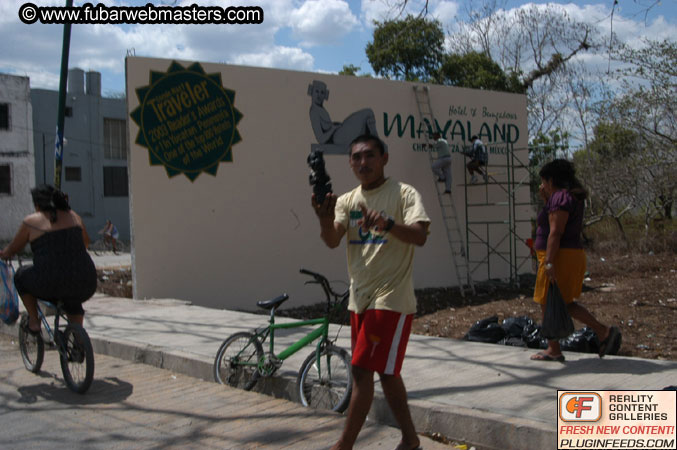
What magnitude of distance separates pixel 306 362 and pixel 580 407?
2.02m

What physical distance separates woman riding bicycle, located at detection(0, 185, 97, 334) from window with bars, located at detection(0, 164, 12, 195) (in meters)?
28.0

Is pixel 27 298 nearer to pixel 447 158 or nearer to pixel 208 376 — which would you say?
pixel 208 376

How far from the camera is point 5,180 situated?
1221 inches

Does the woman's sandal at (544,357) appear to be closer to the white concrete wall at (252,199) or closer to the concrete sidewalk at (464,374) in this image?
the concrete sidewalk at (464,374)

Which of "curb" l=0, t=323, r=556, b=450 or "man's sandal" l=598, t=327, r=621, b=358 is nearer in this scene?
"curb" l=0, t=323, r=556, b=450

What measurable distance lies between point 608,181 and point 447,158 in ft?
26.7

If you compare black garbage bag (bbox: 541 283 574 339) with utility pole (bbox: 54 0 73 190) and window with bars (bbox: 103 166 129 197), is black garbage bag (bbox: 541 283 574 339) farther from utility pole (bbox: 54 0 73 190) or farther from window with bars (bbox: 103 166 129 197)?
window with bars (bbox: 103 166 129 197)

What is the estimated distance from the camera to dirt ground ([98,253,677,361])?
8141 mm

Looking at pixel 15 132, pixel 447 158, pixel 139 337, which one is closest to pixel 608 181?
pixel 447 158

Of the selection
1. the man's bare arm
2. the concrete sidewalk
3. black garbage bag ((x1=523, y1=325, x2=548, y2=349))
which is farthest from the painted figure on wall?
the man's bare arm

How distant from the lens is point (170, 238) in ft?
36.6

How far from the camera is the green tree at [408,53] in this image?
29172 millimetres

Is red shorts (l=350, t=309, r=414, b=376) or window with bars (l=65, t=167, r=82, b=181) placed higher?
window with bars (l=65, t=167, r=82, b=181)

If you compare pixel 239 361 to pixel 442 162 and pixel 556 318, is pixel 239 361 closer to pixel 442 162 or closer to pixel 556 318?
pixel 556 318
